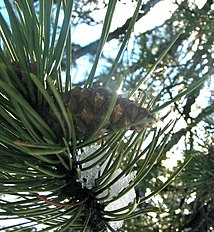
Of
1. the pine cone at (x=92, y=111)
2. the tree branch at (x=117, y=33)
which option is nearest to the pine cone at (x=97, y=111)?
the pine cone at (x=92, y=111)

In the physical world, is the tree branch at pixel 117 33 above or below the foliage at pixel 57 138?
above

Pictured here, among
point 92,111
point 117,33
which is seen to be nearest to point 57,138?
point 92,111

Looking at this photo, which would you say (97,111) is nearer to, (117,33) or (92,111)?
(92,111)

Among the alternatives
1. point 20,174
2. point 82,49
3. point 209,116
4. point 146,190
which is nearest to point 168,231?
point 146,190

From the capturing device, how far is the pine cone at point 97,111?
0.33 meters

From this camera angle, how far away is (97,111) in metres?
0.34

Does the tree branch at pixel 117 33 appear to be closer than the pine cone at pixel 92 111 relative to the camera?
No

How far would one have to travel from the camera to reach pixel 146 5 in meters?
0.83

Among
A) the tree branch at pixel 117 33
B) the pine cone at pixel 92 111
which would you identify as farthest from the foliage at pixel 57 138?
the tree branch at pixel 117 33

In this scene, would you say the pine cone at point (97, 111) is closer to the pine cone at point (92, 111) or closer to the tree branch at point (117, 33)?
the pine cone at point (92, 111)

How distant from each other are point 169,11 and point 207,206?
15.2 inches

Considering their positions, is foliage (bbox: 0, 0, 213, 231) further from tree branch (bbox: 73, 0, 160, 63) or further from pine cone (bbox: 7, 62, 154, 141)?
tree branch (bbox: 73, 0, 160, 63)

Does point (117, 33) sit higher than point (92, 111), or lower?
higher

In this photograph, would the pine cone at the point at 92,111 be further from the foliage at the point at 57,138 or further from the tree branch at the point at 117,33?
the tree branch at the point at 117,33
